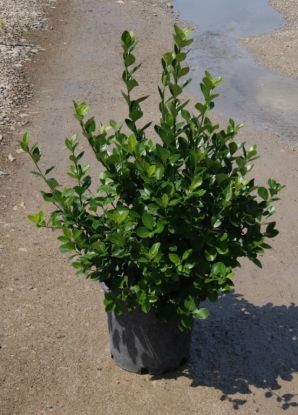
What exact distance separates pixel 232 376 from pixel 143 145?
1.70 meters

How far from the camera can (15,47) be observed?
394 inches

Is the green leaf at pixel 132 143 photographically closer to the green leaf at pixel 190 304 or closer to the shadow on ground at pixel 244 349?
the green leaf at pixel 190 304

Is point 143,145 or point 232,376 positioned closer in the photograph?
point 143,145

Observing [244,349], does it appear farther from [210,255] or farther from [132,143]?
[132,143]

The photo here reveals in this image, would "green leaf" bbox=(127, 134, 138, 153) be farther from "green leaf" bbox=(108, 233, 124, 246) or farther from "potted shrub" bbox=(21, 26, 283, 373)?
"green leaf" bbox=(108, 233, 124, 246)

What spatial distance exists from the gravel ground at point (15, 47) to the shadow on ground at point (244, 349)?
4164 millimetres

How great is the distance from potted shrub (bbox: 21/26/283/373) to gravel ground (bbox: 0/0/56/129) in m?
4.44

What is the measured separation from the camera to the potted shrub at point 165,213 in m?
3.20

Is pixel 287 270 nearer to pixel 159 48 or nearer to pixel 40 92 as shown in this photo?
pixel 40 92

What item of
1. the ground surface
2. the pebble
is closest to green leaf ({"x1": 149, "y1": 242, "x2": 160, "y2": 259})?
the ground surface

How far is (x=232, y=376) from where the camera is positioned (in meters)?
3.99

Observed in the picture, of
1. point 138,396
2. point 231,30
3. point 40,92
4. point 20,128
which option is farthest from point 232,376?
point 231,30

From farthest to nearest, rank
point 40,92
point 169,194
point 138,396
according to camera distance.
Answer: point 40,92 < point 138,396 < point 169,194

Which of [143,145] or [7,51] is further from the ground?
[143,145]
